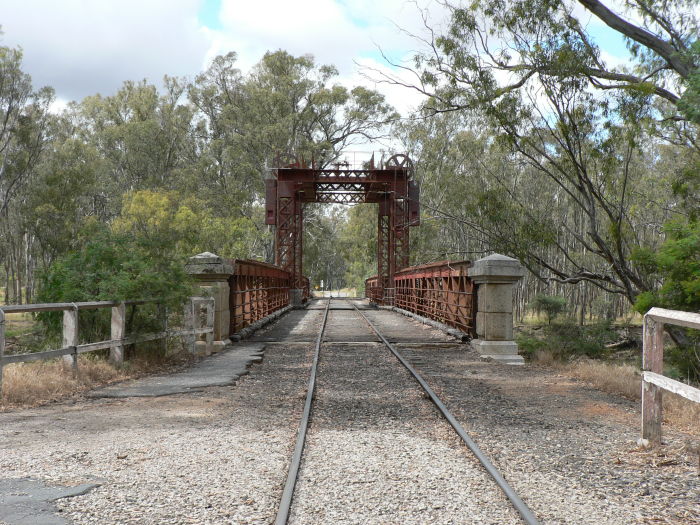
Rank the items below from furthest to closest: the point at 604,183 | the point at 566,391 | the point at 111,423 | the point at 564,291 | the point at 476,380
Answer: the point at 564,291
the point at 604,183
the point at 476,380
the point at 566,391
the point at 111,423

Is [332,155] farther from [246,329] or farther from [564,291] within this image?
[246,329]

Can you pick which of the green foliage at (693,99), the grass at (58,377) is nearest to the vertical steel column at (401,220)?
the green foliage at (693,99)

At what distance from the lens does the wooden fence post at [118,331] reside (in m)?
8.66

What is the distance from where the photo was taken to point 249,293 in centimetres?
1636

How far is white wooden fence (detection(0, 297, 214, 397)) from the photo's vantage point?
6.78m

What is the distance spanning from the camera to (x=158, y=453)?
184 inches

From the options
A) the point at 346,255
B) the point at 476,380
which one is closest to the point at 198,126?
the point at 346,255

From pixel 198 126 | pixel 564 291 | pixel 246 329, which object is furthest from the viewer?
pixel 198 126

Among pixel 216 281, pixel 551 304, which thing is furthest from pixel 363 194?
pixel 216 281

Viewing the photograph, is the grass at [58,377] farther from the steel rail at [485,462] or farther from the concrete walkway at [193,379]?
the steel rail at [485,462]

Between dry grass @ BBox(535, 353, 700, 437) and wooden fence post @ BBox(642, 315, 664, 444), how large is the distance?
757 millimetres

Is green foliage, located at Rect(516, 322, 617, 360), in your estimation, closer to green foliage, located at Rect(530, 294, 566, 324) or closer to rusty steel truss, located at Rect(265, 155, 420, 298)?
green foliage, located at Rect(530, 294, 566, 324)

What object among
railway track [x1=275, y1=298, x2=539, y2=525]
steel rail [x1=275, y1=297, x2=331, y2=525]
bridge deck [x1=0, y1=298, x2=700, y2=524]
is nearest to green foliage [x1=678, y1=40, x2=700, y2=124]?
bridge deck [x1=0, y1=298, x2=700, y2=524]

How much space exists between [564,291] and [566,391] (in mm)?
36113
